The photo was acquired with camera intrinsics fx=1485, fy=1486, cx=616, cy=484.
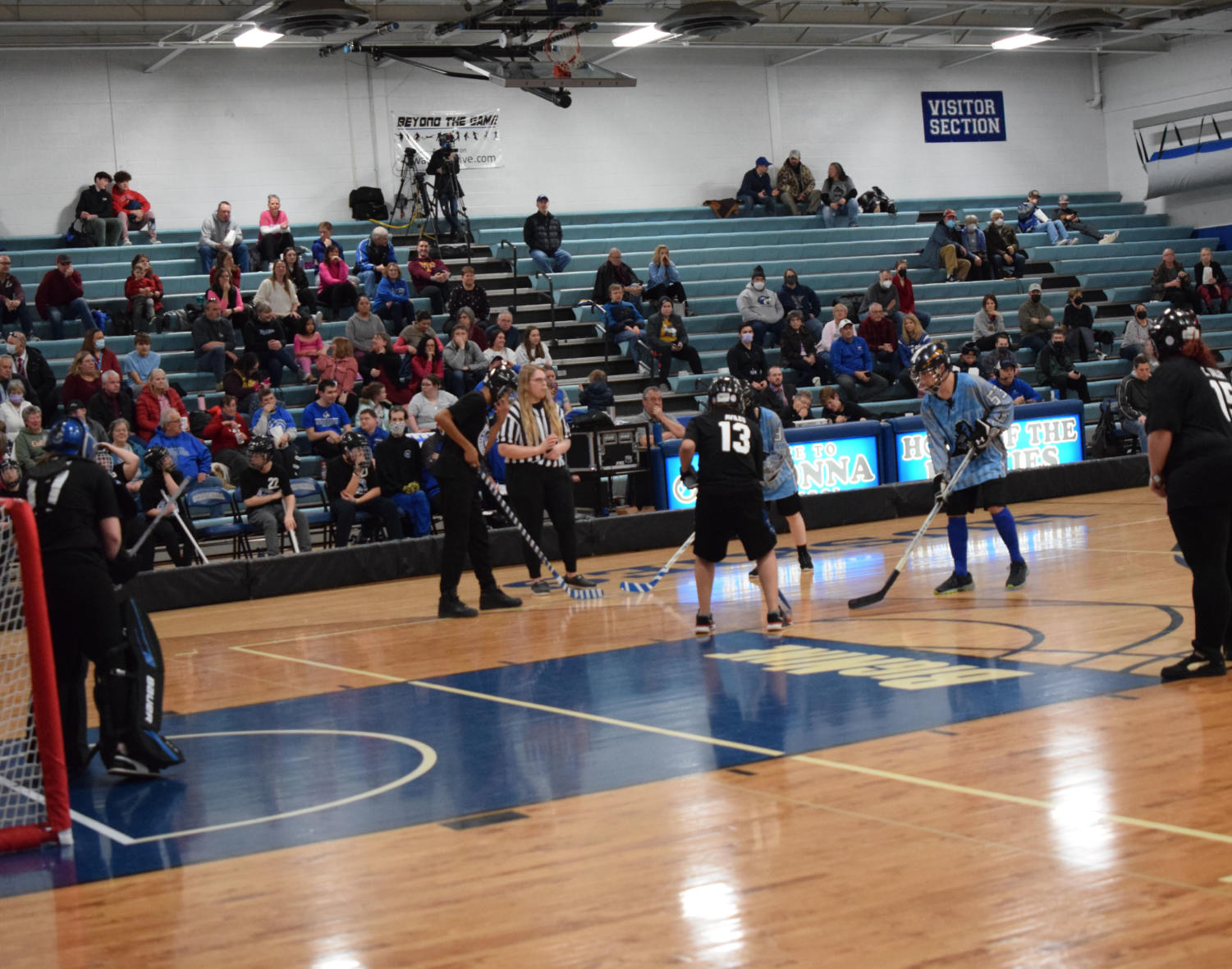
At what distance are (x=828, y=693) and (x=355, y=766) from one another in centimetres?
245

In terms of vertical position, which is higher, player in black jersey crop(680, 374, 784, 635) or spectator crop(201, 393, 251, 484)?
spectator crop(201, 393, 251, 484)

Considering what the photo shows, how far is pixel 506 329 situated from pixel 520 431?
8.32 m

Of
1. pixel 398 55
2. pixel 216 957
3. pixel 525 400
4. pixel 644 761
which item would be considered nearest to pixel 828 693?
pixel 644 761

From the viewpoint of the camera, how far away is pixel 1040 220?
29.4 meters

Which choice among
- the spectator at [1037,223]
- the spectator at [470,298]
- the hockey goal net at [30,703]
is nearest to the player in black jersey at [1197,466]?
the hockey goal net at [30,703]

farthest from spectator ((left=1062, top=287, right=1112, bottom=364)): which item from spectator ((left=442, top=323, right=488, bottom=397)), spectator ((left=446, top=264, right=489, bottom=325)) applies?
spectator ((left=442, top=323, right=488, bottom=397))

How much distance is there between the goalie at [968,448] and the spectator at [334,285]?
11358 millimetres

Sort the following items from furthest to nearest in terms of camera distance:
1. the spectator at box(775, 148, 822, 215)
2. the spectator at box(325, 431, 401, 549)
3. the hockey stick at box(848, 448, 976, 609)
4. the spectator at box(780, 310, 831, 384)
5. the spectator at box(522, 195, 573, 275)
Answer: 1. the spectator at box(775, 148, 822, 215)
2. the spectator at box(522, 195, 573, 275)
3. the spectator at box(780, 310, 831, 384)
4. the spectator at box(325, 431, 401, 549)
5. the hockey stick at box(848, 448, 976, 609)

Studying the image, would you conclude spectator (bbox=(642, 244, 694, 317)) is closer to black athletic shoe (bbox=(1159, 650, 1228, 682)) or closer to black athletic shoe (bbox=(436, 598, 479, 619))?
black athletic shoe (bbox=(436, 598, 479, 619))

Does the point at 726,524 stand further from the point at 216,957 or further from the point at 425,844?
A: the point at 216,957

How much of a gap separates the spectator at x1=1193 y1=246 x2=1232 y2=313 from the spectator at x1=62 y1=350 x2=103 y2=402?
19.3 meters

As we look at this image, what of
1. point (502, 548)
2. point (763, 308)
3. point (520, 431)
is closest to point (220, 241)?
point (763, 308)

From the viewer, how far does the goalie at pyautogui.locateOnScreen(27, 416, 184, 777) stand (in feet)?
21.7

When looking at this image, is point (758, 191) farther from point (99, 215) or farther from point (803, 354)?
point (99, 215)
